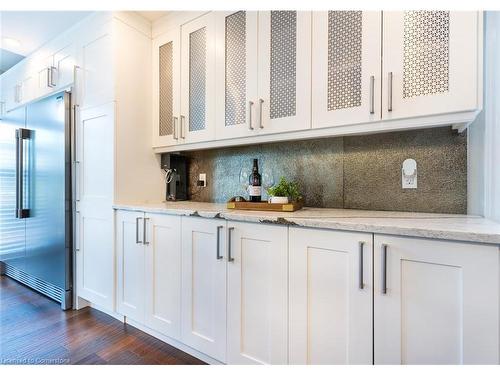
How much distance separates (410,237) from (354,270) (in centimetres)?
24

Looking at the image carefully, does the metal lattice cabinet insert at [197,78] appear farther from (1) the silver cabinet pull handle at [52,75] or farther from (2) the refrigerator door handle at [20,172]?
(2) the refrigerator door handle at [20,172]

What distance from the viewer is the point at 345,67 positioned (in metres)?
1.35

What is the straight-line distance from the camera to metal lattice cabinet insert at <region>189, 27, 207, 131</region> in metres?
1.87

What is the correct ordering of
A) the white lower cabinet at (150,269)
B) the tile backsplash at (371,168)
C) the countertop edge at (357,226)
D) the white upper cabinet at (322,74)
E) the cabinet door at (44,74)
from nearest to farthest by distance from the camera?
the countertop edge at (357,226) < the white upper cabinet at (322,74) < the tile backsplash at (371,168) < the white lower cabinet at (150,269) < the cabinet door at (44,74)

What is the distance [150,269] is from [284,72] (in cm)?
148

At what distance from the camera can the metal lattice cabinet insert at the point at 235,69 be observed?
1.68 m

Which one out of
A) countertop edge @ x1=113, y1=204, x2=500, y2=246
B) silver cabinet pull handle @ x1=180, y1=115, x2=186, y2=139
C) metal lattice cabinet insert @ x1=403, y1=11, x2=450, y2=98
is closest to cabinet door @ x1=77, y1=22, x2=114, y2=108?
silver cabinet pull handle @ x1=180, y1=115, x2=186, y2=139

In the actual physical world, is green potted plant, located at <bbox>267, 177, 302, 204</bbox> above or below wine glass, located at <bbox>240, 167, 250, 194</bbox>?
below

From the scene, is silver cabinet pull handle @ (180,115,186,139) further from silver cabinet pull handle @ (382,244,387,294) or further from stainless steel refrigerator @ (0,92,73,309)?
silver cabinet pull handle @ (382,244,387,294)

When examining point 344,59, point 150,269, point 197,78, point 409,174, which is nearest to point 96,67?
point 197,78

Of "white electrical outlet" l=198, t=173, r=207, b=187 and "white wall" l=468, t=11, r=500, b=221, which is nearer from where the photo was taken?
"white wall" l=468, t=11, r=500, b=221

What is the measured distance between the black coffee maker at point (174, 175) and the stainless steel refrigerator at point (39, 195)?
76 centimetres

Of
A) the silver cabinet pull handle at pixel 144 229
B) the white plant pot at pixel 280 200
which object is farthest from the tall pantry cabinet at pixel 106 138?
the white plant pot at pixel 280 200

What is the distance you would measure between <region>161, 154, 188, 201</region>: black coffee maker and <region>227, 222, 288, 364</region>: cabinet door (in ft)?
3.41
